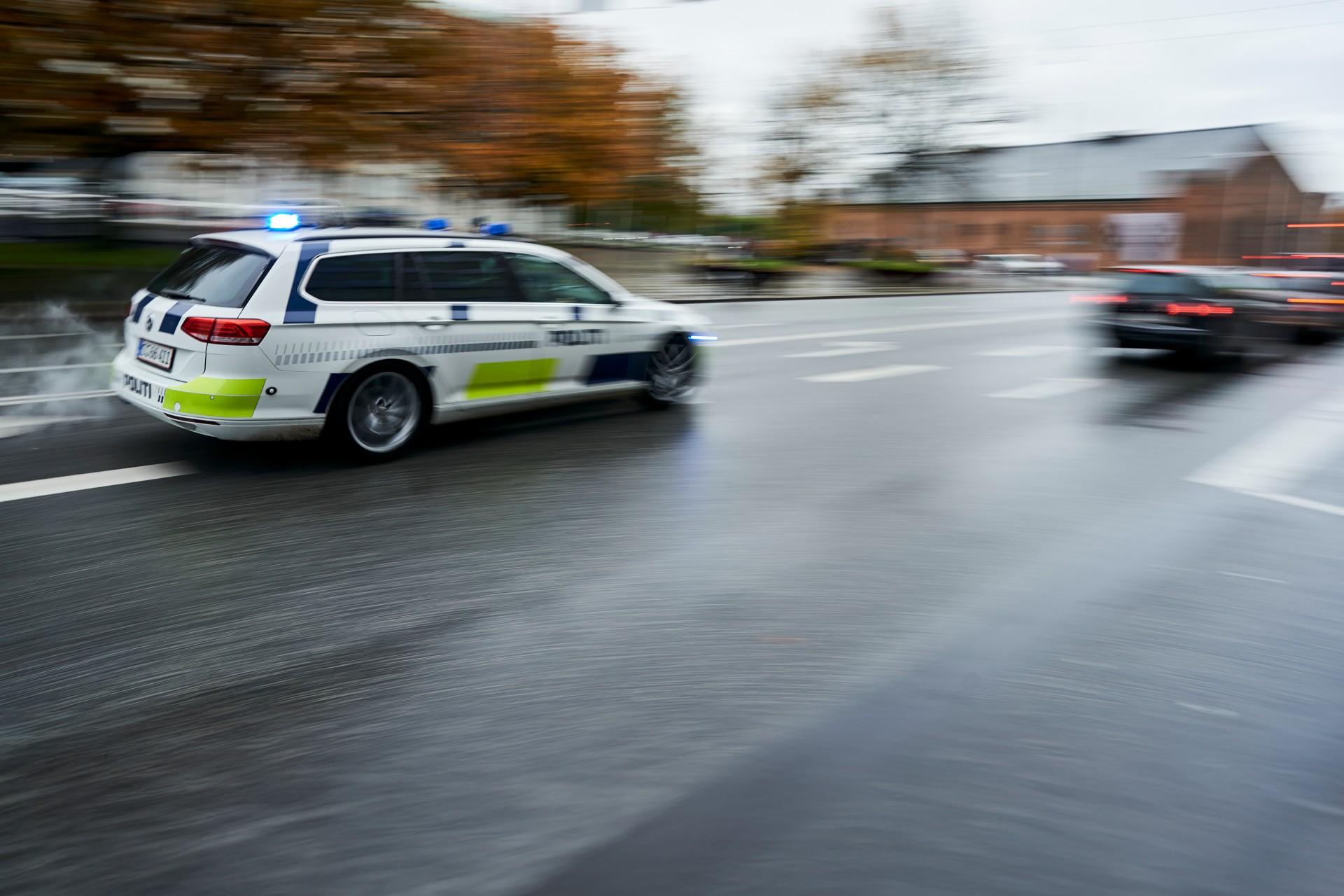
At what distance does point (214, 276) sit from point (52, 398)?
334 cm

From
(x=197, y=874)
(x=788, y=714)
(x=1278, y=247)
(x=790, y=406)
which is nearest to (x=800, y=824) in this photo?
(x=788, y=714)

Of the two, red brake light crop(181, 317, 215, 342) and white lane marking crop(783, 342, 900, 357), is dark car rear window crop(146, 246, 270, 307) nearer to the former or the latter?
red brake light crop(181, 317, 215, 342)

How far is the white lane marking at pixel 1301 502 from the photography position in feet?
22.2

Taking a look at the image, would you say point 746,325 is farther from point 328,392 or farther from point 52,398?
point 328,392

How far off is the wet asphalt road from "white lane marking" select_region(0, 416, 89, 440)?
0.17 metres

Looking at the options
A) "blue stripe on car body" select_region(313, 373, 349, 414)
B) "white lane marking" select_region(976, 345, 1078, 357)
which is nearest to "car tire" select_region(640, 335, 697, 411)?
"blue stripe on car body" select_region(313, 373, 349, 414)

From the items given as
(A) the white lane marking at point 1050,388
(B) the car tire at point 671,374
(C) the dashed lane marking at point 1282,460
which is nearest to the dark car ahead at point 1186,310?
(A) the white lane marking at point 1050,388

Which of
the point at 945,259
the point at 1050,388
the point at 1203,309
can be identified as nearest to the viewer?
the point at 1050,388

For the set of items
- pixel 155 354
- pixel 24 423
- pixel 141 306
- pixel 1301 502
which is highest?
pixel 141 306

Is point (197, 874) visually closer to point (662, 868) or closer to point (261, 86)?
point (662, 868)

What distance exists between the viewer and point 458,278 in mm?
7723

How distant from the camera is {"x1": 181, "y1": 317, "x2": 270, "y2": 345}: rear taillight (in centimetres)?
A: 654

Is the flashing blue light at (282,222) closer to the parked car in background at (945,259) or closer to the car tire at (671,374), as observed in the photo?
the car tire at (671,374)

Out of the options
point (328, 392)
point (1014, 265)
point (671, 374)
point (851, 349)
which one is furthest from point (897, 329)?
point (1014, 265)
